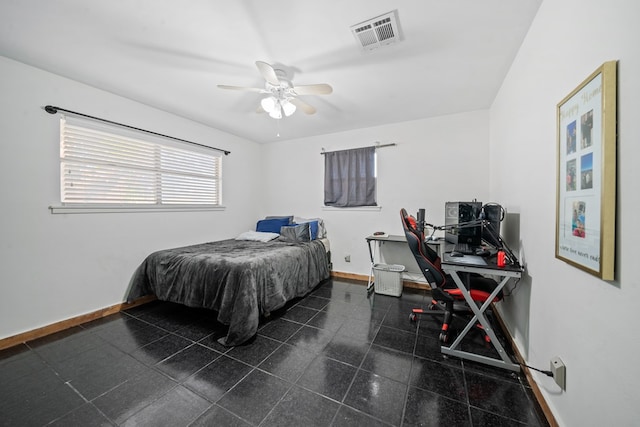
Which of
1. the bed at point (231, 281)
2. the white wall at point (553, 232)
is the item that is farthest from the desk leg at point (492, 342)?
the bed at point (231, 281)

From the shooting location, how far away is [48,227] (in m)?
2.24

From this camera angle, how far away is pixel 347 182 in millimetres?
3871

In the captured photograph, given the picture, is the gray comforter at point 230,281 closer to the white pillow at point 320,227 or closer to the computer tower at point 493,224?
the white pillow at point 320,227

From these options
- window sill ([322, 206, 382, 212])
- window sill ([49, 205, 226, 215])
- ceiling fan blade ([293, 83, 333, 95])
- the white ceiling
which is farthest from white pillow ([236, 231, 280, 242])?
ceiling fan blade ([293, 83, 333, 95])

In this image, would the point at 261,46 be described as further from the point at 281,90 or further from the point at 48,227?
the point at 48,227

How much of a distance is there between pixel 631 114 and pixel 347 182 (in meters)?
3.15

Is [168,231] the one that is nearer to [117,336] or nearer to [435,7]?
[117,336]

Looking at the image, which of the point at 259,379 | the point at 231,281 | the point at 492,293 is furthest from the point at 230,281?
the point at 492,293

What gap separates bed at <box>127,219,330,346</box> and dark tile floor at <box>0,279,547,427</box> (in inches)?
9.1

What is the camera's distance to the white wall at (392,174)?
3.15 metres

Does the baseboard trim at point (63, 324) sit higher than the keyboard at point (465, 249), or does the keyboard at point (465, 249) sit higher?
the keyboard at point (465, 249)

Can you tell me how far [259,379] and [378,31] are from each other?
104 inches

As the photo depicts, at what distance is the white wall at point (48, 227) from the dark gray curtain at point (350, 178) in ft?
8.36

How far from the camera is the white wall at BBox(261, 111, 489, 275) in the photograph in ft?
10.3
